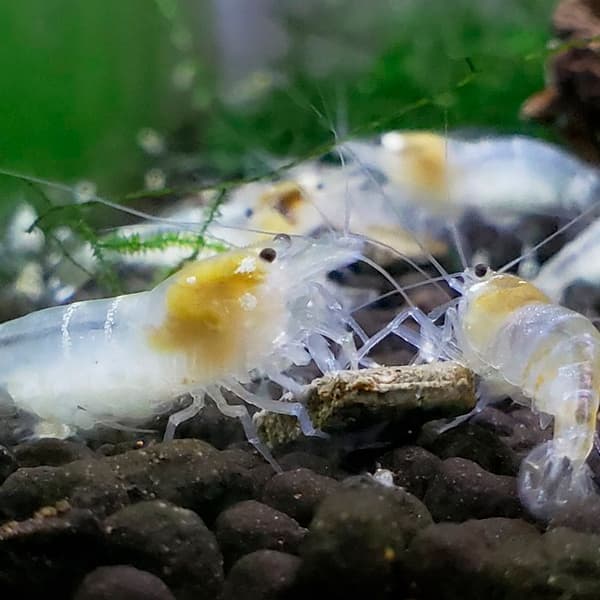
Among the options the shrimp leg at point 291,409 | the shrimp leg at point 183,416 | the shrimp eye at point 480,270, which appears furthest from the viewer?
the shrimp eye at point 480,270

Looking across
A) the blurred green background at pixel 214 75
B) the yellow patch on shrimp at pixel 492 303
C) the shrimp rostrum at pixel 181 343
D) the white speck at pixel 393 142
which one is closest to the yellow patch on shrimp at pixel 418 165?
the white speck at pixel 393 142

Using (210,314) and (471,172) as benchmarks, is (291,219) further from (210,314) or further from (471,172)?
(210,314)

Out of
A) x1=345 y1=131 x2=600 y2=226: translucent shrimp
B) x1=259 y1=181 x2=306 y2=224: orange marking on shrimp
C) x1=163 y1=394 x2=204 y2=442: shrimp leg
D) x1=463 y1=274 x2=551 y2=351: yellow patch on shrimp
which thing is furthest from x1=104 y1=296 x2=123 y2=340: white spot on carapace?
x1=345 y1=131 x2=600 y2=226: translucent shrimp

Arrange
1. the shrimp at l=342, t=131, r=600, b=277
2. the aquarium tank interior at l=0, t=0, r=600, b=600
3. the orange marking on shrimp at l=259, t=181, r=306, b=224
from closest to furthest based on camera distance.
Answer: the aquarium tank interior at l=0, t=0, r=600, b=600
the orange marking on shrimp at l=259, t=181, r=306, b=224
the shrimp at l=342, t=131, r=600, b=277

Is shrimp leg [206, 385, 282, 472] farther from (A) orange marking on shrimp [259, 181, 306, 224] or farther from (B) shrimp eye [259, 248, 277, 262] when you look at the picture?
(A) orange marking on shrimp [259, 181, 306, 224]

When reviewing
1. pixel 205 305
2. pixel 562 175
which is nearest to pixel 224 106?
pixel 562 175

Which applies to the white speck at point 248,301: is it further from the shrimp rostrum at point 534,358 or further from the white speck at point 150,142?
the white speck at point 150,142

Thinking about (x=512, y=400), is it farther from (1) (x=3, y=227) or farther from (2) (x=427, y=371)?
(1) (x=3, y=227)
